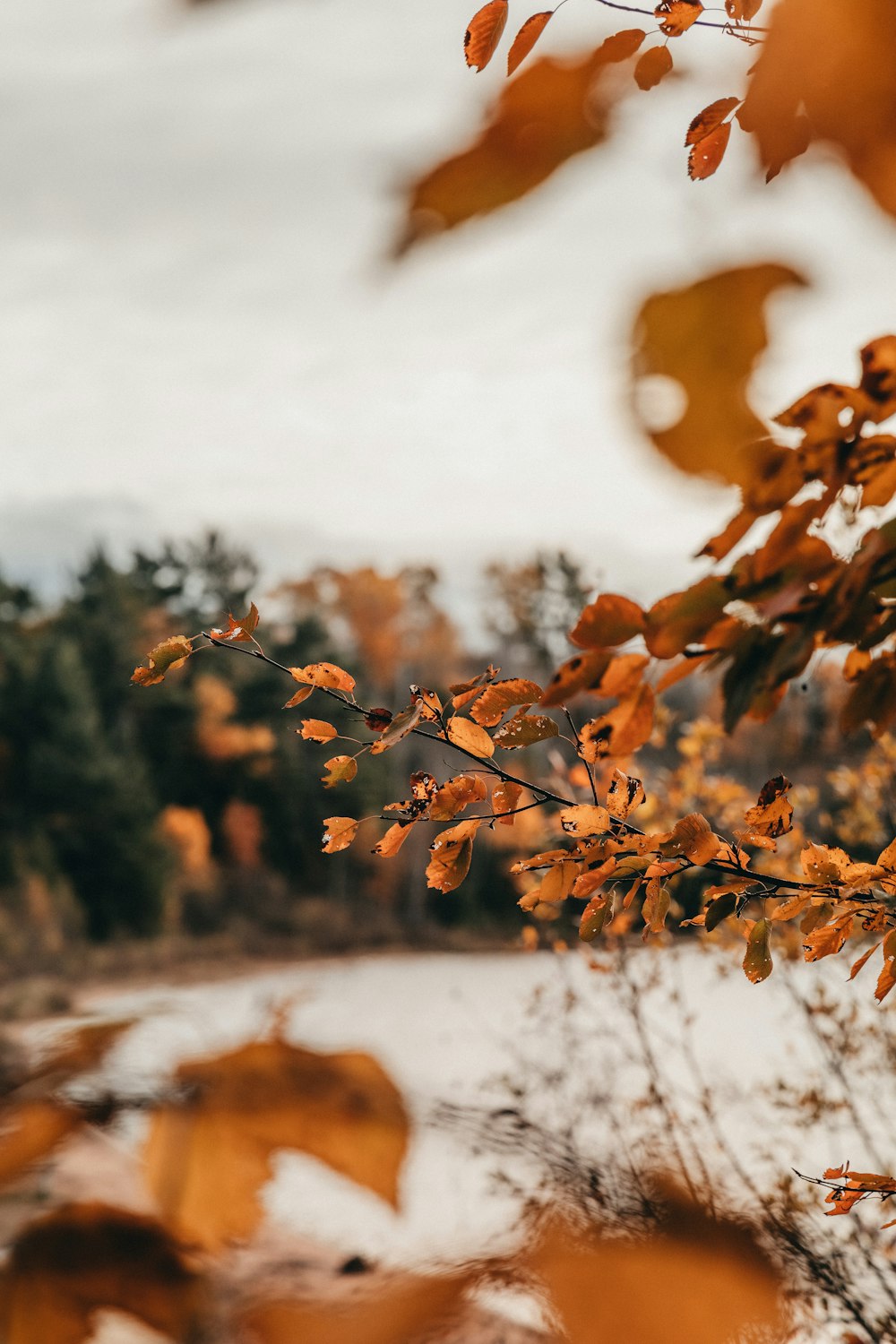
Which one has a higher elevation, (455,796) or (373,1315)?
(455,796)

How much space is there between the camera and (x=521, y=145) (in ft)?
1.19

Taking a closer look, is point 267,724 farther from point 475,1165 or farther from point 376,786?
point 475,1165

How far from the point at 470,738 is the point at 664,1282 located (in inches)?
97.5

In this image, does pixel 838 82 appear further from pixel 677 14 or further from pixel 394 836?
pixel 394 836

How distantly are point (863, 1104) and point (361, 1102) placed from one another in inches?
135

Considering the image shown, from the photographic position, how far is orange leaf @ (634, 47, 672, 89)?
47 centimetres

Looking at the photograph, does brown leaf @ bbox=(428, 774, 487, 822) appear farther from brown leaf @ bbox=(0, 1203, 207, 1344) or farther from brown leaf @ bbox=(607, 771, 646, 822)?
brown leaf @ bbox=(0, 1203, 207, 1344)

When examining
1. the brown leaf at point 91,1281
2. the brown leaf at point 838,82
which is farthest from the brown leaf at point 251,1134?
the brown leaf at point 838,82

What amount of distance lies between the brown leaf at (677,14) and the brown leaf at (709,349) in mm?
386

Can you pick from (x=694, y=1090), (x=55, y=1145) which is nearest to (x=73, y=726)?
(x=55, y=1145)

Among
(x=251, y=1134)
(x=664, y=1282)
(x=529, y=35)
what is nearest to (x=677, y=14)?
(x=529, y=35)

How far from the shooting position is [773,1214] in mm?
2436

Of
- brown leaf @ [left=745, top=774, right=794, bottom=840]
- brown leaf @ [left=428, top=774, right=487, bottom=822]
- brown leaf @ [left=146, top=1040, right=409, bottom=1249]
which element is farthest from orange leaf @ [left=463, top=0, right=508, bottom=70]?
brown leaf @ [left=146, top=1040, right=409, bottom=1249]

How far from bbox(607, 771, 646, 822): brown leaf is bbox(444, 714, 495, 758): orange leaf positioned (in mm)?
238
